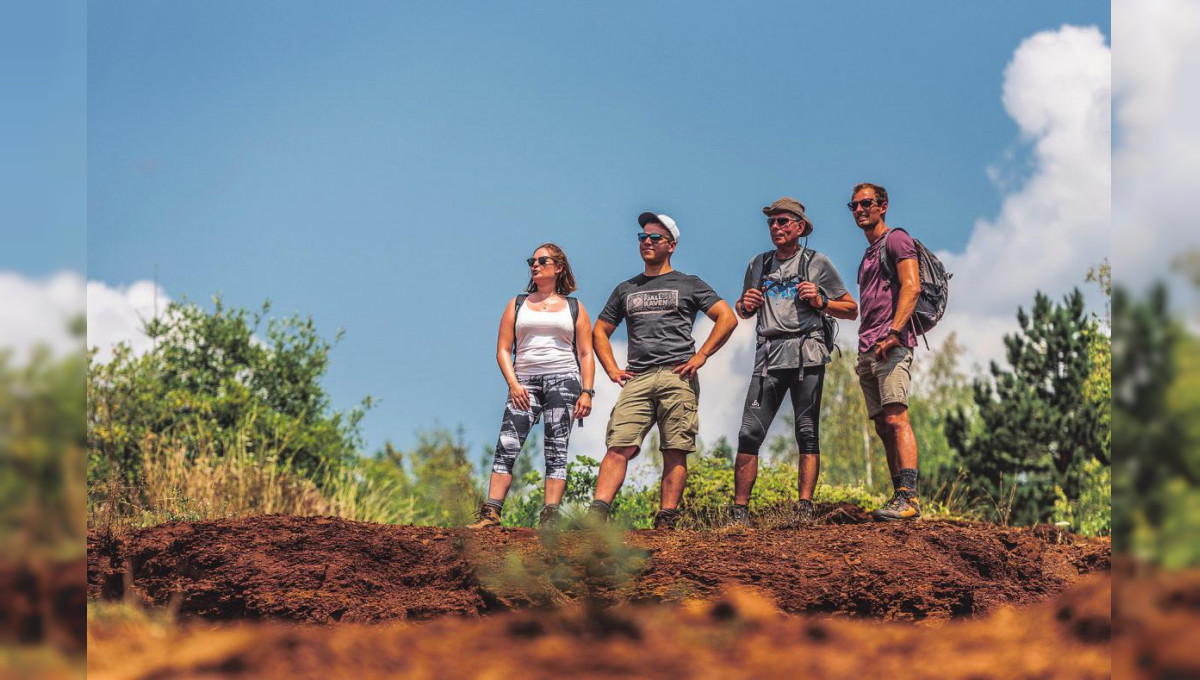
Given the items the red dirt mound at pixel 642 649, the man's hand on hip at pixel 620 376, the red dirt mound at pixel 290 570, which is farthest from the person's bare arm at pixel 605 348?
the red dirt mound at pixel 642 649

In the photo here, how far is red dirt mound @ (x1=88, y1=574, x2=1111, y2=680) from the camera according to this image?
1.63 m

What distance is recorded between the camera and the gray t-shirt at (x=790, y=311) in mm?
6527

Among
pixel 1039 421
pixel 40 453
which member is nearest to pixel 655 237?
pixel 40 453

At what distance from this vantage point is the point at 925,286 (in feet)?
21.3

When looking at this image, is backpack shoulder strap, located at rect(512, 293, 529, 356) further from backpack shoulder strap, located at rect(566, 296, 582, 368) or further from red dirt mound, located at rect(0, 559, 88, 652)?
red dirt mound, located at rect(0, 559, 88, 652)

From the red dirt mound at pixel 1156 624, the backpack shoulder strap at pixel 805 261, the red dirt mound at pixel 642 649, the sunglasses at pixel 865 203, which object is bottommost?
the red dirt mound at pixel 642 649

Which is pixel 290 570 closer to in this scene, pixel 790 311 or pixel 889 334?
pixel 790 311

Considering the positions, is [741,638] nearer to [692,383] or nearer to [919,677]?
[919,677]

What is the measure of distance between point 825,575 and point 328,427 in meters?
8.18

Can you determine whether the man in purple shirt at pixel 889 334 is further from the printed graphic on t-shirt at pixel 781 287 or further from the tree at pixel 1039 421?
the tree at pixel 1039 421

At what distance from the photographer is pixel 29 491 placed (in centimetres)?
165

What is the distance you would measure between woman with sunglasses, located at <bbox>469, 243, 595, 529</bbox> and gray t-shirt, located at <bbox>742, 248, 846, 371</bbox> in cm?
114

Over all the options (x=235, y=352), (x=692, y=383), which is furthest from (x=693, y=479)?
(x=235, y=352)

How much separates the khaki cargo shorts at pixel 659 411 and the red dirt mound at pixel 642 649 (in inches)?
188
